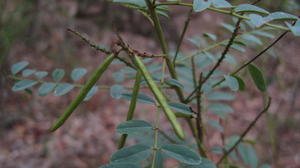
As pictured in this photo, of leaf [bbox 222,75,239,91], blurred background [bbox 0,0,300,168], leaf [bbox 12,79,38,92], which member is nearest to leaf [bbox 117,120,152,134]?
leaf [bbox 222,75,239,91]

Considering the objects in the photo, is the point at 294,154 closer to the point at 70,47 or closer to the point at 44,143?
the point at 44,143

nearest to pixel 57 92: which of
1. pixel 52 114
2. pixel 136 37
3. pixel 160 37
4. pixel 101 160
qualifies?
pixel 160 37

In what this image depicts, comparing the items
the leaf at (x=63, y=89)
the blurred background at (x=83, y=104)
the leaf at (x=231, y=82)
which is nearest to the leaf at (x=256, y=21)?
the leaf at (x=231, y=82)

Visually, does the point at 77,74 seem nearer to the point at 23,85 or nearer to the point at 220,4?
the point at 23,85

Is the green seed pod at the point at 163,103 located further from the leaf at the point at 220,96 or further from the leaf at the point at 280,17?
the leaf at the point at 220,96

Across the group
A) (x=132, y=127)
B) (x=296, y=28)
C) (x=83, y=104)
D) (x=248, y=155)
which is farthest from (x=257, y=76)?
(x=83, y=104)

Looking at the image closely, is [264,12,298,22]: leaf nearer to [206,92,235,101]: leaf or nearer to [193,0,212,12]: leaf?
[193,0,212,12]: leaf
